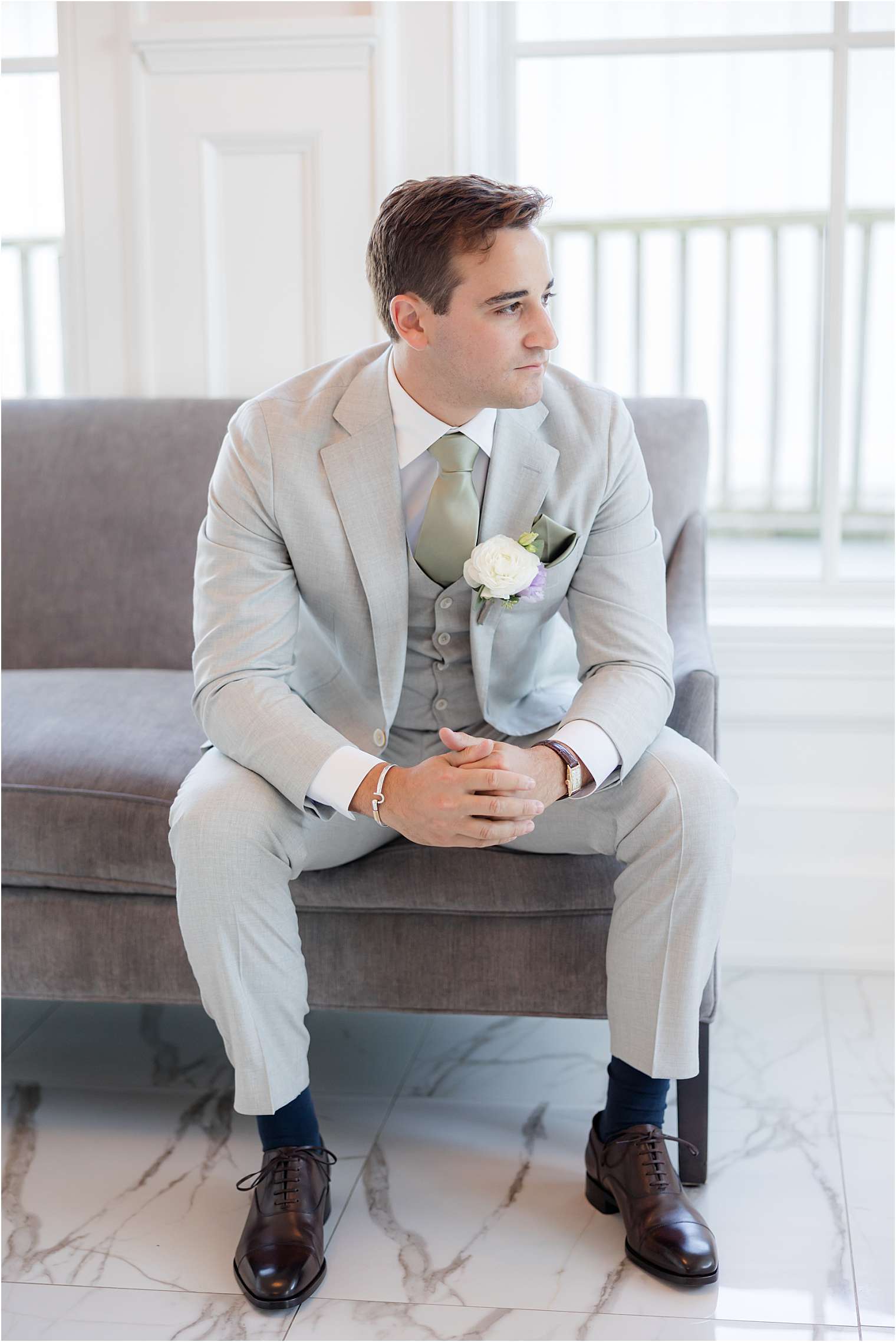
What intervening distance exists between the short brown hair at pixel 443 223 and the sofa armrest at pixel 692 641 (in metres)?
0.59

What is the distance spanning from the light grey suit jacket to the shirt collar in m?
0.03

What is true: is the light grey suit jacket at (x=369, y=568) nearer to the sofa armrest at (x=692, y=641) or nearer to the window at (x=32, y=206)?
the sofa armrest at (x=692, y=641)

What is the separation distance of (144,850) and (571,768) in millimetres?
592

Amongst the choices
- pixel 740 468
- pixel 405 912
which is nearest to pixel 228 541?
pixel 405 912

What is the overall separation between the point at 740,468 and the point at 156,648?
1.85 m

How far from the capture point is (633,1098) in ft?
5.12

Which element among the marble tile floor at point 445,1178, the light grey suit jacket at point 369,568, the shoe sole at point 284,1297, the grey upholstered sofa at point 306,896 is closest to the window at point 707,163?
the grey upholstered sofa at point 306,896

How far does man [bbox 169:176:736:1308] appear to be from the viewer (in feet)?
4.88

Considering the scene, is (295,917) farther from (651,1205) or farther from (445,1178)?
(651,1205)

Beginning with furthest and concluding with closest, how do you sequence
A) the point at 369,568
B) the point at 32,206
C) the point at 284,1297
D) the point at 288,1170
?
the point at 32,206 < the point at 369,568 < the point at 288,1170 < the point at 284,1297

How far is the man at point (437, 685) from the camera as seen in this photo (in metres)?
1.49

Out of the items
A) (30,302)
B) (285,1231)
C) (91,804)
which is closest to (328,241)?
(30,302)

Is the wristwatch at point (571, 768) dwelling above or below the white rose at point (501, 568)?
below

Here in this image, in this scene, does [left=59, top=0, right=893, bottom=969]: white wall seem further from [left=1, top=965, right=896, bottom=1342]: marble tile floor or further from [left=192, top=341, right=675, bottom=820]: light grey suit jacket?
[left=192, top=341, right=675, bottom=820]: light grey suit jacket
